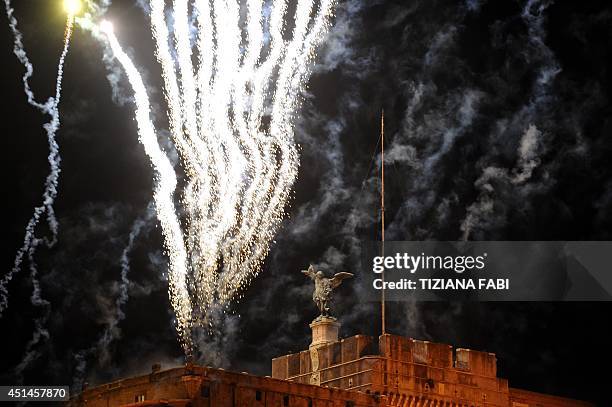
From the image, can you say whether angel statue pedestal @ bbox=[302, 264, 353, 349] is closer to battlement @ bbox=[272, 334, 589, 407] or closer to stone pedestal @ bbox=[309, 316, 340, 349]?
stone pedestal @ bbox=[309, 316, 340, 349]

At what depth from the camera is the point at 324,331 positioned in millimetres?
93938

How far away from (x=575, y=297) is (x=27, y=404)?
51.8 metres

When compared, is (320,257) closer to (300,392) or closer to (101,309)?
(101,309)

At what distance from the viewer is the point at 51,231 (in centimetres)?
10644

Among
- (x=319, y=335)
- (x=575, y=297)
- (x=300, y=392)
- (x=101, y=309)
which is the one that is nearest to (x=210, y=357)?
(x=101, y=309)
